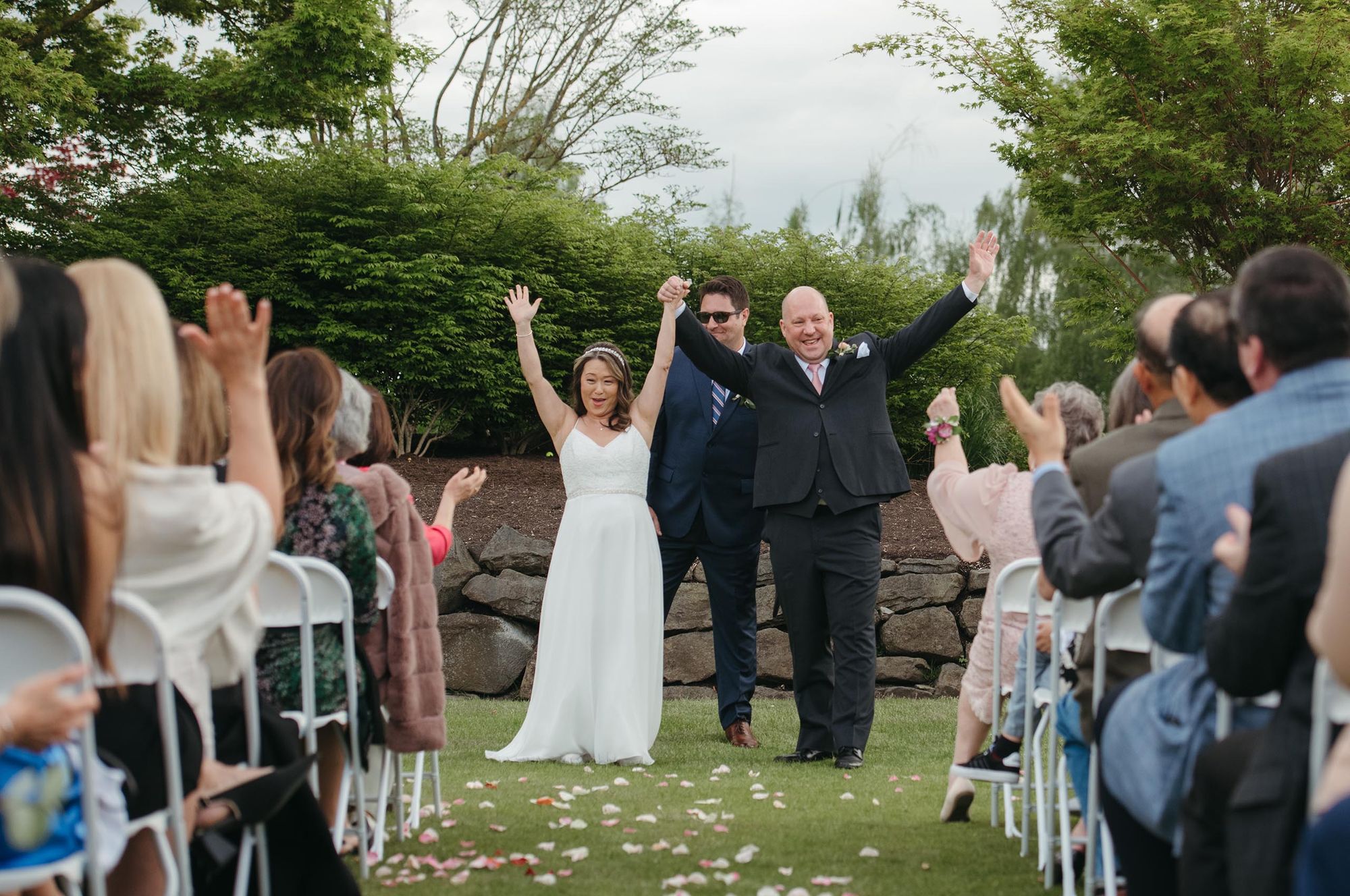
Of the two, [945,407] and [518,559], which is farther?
[518,559]

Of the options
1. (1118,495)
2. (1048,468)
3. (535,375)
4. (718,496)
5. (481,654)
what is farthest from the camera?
(481,654)

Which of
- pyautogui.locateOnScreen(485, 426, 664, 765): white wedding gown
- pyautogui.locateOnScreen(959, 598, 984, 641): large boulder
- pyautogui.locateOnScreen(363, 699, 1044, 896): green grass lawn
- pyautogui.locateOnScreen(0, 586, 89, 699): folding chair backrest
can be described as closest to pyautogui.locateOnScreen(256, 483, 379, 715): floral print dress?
pyautogui.locateOnScreen(363, 699, 1044, 896): green grass lawn

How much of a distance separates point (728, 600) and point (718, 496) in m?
0.57

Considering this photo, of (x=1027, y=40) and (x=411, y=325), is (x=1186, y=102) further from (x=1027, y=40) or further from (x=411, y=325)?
(x=411, y=325)

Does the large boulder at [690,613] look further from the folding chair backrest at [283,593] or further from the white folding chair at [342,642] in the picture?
the folding chair backrest at [283,593]

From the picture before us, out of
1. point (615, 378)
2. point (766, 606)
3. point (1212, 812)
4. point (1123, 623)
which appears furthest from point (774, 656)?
point (1212, 812)

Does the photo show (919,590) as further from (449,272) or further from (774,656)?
(449,272)

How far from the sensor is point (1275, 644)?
79.1 inches

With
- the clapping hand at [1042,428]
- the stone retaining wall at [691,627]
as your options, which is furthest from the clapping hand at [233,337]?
the stone retaining wall at [691,627]

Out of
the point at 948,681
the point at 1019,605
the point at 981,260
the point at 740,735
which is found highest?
the point at 981,260

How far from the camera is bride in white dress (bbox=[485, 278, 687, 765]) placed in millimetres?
6148

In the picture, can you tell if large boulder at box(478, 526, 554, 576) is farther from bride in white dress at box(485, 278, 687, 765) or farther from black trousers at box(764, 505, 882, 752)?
black trousers at box(764, 505, 882, 752)

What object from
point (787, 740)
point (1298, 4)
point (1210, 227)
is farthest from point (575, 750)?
point (1298, 4)

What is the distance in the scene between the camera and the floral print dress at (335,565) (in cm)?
342
